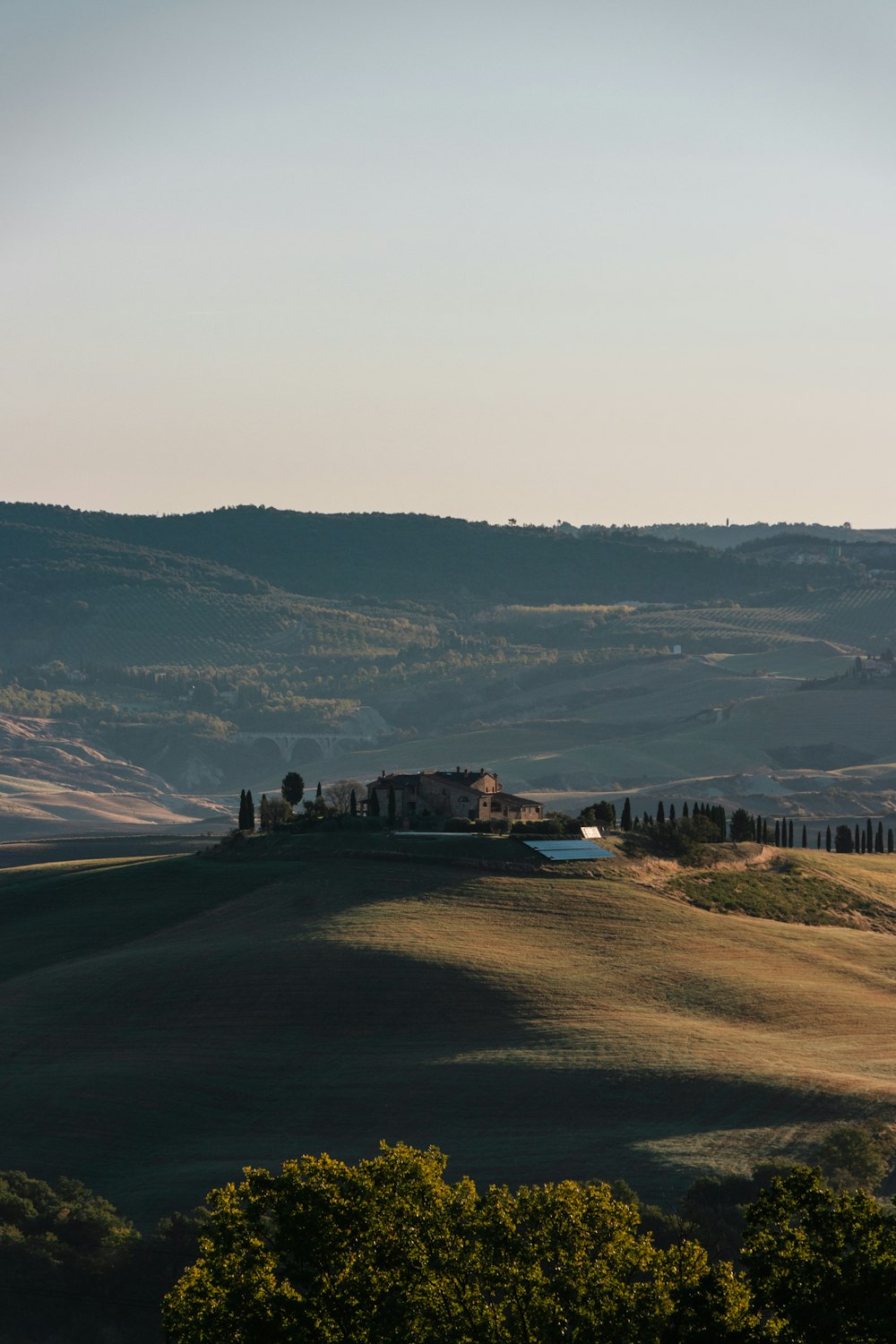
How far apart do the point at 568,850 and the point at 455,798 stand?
13.4m

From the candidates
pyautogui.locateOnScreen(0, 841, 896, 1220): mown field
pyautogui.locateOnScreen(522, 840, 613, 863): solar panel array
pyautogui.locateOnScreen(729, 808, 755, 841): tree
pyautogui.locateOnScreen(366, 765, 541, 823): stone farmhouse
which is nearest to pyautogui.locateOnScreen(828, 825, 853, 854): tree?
pyautogui.locateOnScreen(729, 808, 755, 841): tree

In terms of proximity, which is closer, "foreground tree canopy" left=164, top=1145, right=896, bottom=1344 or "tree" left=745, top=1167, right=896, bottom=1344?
"tree" left=745, top=1167, right=896, bottom=1344

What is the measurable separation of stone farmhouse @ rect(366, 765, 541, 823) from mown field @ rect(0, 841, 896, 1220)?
10633mm

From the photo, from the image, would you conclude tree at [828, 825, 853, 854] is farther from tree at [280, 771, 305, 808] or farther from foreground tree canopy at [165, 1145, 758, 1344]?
foreground tree canopy at [165, 1145, 758, 1344]

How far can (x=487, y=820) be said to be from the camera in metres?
111

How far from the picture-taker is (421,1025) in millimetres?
74250

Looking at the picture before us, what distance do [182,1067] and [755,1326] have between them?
4108 centimetres

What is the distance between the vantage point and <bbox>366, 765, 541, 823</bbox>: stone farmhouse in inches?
4471

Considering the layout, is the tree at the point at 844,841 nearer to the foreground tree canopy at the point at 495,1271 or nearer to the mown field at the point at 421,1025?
the mown field at the point at 421,1025

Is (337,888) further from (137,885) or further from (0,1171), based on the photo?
(0,1171)

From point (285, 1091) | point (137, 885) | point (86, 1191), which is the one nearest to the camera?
point (86, 1191)

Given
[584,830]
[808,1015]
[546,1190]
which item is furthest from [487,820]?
[546,1190]

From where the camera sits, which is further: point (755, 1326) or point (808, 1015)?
point (808, 1015)

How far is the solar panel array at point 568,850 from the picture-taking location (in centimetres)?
10038
